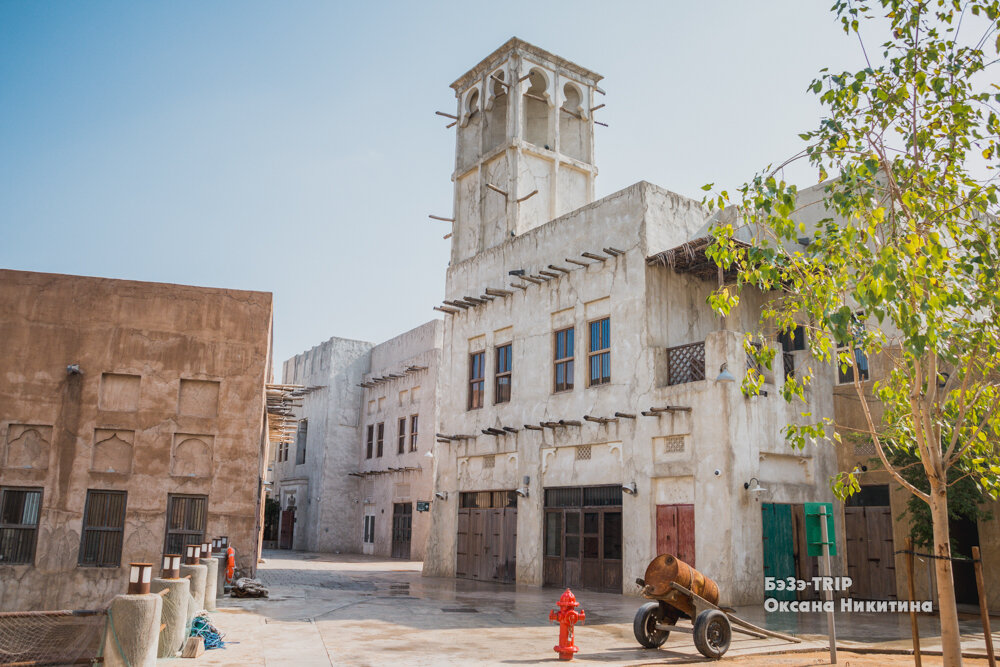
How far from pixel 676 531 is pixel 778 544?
2154 mm

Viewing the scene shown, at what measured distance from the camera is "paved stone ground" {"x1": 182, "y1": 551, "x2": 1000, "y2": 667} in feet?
34.7

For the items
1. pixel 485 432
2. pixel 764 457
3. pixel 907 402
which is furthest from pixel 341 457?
pixel 907 402

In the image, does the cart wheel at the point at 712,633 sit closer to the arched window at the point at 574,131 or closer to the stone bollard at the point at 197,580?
the stone bollard at the point at 197,580

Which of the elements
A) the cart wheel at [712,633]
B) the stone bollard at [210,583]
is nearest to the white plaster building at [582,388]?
the cart wheel at [712,633]

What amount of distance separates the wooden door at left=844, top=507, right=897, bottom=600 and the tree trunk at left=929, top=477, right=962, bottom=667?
10.4 metres

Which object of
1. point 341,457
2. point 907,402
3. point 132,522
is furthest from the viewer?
point 341,457

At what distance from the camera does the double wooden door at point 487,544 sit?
2277cm

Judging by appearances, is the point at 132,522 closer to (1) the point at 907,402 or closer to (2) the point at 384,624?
(2) the point at 384,624

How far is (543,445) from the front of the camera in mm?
22109

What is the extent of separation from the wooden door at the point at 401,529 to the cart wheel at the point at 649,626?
80.2ft

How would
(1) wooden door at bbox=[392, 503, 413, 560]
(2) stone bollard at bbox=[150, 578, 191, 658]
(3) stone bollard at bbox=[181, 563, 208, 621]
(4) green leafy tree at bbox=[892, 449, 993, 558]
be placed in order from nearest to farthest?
(2) stone bollard at bbox=[150, 578, 191, 658], (3) stone bollard at bbox=[181, 563, 208, 621], (4) green leafy tree at bbox=[892, 449, 993, 558], (1) wooden door at bbox=[392, 503, 413, 560]

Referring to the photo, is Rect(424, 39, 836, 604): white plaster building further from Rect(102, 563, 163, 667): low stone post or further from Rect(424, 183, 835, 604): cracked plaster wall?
Rect(102, 563, 163, 667): low stone post

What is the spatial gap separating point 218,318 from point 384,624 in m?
8.77

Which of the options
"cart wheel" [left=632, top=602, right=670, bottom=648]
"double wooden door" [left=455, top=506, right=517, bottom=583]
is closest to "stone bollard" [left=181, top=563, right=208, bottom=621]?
"cart wheel" [left=632, top=602, right=670, bottom=648]
